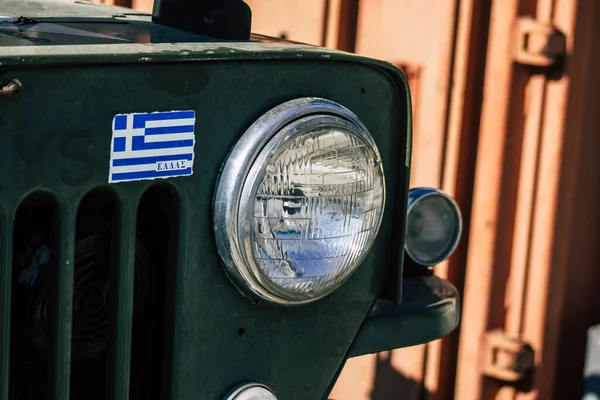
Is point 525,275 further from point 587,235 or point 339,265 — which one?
point 339,265

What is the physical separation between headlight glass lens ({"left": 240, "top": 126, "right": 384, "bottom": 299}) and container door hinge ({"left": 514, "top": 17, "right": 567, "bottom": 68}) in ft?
4.80

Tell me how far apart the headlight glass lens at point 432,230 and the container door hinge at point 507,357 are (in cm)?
108

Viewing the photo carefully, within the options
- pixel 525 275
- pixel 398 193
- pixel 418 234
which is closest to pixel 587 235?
pixel 525 275

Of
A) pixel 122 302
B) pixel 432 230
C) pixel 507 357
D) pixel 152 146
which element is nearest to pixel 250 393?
pixel 122 302

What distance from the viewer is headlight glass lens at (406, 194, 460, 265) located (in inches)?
75.5

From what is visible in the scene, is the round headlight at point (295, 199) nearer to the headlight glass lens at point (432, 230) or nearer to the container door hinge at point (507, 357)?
the headlight glass lens at point (432, 230)

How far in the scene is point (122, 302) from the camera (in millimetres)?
1298

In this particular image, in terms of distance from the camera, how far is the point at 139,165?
4.17 ft

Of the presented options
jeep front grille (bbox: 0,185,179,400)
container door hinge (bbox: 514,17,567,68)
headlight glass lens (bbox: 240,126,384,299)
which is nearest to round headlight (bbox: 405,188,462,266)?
headlight glass lens (bbox: 240,126,384,299)

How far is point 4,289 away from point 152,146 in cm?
26

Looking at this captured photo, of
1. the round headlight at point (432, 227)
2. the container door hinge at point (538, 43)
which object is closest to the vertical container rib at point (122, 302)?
the round headlight at point (432, 227)

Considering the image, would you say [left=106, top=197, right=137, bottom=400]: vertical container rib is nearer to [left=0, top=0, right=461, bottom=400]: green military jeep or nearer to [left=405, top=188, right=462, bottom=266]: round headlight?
[left=0, top=0, right=461, bottom=400]: green military jeep

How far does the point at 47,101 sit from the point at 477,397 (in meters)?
2.13

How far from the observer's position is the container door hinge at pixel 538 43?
9.11 ft
